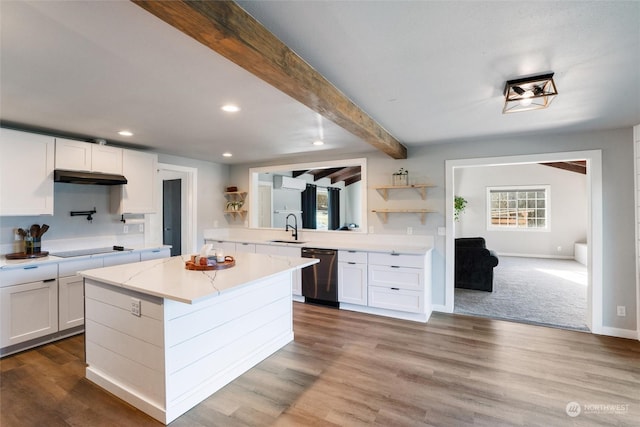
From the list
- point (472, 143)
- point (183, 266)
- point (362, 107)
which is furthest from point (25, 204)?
point (472, 143)

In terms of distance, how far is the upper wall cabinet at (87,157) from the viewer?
3300 mm

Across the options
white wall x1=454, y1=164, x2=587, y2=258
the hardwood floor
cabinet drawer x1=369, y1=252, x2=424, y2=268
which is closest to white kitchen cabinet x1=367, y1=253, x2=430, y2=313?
cabinet drawer x1=369, y1=252, x2=424, y2=268

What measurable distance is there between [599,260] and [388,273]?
224cm

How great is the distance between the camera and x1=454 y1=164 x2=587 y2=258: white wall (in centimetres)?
816

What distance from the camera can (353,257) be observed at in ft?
13.2

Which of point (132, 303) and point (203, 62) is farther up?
point (203, 62)

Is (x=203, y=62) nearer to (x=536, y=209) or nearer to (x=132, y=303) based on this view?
(x=132, y=303)

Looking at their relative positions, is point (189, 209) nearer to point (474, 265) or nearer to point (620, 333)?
point (474, 265)

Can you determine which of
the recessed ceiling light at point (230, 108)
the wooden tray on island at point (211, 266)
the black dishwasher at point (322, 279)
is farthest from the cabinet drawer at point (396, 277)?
the recessed ceiling light at point (230, 108)

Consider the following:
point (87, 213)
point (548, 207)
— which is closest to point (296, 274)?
point (87, 213)

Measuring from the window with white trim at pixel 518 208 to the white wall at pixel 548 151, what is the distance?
5945mm

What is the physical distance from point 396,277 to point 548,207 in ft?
23.5

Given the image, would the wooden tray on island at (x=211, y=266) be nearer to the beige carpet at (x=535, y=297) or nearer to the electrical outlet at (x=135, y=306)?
the electrical outlet at (x=135, y=306)

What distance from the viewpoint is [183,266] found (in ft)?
8.63
